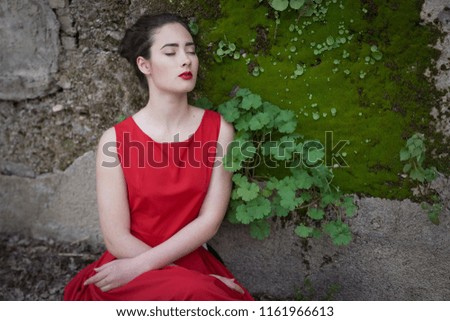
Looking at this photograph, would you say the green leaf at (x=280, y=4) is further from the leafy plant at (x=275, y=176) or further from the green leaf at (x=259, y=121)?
the green leaf at (x=259, y=121)

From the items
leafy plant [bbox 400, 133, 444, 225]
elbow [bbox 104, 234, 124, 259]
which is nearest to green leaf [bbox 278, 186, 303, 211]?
leafy plant [bbox 400, 133, 444, 225]

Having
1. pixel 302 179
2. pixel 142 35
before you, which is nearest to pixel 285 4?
pixel 142 35

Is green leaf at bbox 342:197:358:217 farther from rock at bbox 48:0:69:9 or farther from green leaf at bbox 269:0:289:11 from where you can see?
rock at bbox 48:0:69:9

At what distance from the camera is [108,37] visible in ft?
9.51

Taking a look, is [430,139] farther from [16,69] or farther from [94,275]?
[16,69]

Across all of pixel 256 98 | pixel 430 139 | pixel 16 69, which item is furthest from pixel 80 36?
pixel 430 139

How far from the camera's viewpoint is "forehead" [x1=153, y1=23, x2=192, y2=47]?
8.04ft

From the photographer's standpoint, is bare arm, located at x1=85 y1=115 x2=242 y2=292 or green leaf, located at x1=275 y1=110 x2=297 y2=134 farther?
green leaf, located at x1=275 y1=110 x2=297 y2=134

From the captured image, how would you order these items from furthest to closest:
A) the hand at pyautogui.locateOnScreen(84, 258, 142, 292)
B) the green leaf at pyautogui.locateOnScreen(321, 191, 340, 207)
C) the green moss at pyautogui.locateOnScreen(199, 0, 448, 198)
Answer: the green leaf at pyautogui.locateOnScreen(321, 191, 340, 207), the green moss at pyautogui.locateOnScreen(199, 0, 448, 198), the hand at pyautogui.locateOnScreen(84, 258, 142, 292)

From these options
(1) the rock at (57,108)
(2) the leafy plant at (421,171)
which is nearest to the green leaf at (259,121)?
(2) the leafy plant at (421,171)

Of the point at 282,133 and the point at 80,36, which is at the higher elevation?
the point at 80,36

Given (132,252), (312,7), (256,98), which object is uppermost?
(312,7)

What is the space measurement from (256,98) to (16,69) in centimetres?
149
